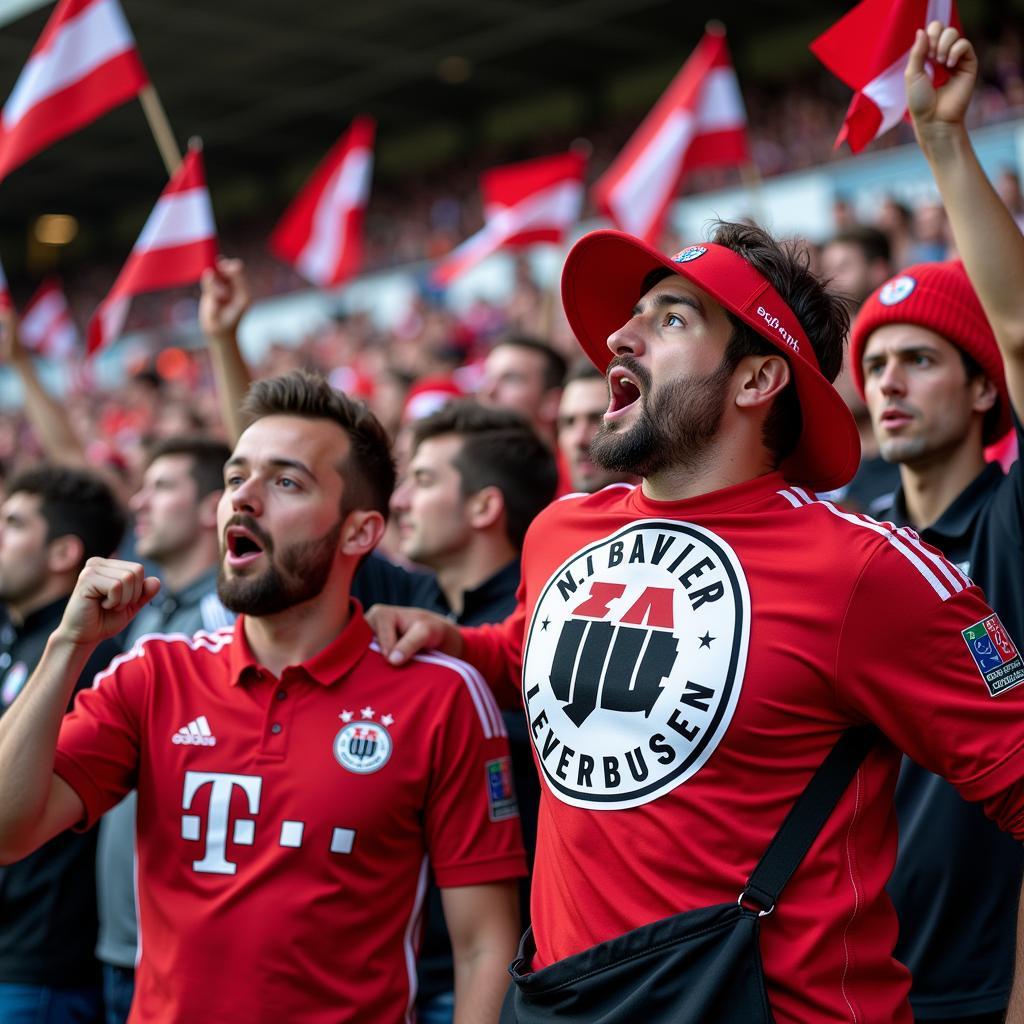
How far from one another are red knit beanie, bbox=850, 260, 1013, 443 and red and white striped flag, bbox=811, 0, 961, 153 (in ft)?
1.24

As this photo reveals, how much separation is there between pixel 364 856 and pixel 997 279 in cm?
171

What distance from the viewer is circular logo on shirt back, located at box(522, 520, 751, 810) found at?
214 cm

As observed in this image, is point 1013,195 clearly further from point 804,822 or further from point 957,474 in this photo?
point 804,822

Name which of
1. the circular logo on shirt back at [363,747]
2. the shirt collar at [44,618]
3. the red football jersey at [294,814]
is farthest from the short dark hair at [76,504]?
the circular logo on shirt back at [363,747]

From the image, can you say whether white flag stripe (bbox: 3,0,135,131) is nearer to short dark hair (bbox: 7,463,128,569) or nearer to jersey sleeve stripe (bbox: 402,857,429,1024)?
short dark hair (bbox: 7,463,128,569)

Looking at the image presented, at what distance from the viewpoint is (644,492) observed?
2471mm

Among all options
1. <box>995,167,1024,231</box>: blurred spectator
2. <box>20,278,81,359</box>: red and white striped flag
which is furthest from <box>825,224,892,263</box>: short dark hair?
<box>20,278,81,359</box>: red and white striped flag

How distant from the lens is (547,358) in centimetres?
553

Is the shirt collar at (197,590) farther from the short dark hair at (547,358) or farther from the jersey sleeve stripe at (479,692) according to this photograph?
the short dark hair at (547,358)

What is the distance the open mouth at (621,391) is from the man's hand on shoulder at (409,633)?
0.68 meters

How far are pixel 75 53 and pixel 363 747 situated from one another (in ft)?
12.1

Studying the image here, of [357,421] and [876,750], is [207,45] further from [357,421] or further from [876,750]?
[876,750]

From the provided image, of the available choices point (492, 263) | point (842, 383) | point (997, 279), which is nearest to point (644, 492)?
point (997, 279)

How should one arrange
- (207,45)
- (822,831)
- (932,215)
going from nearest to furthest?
(822,831) < (932,215) < (207,45)
